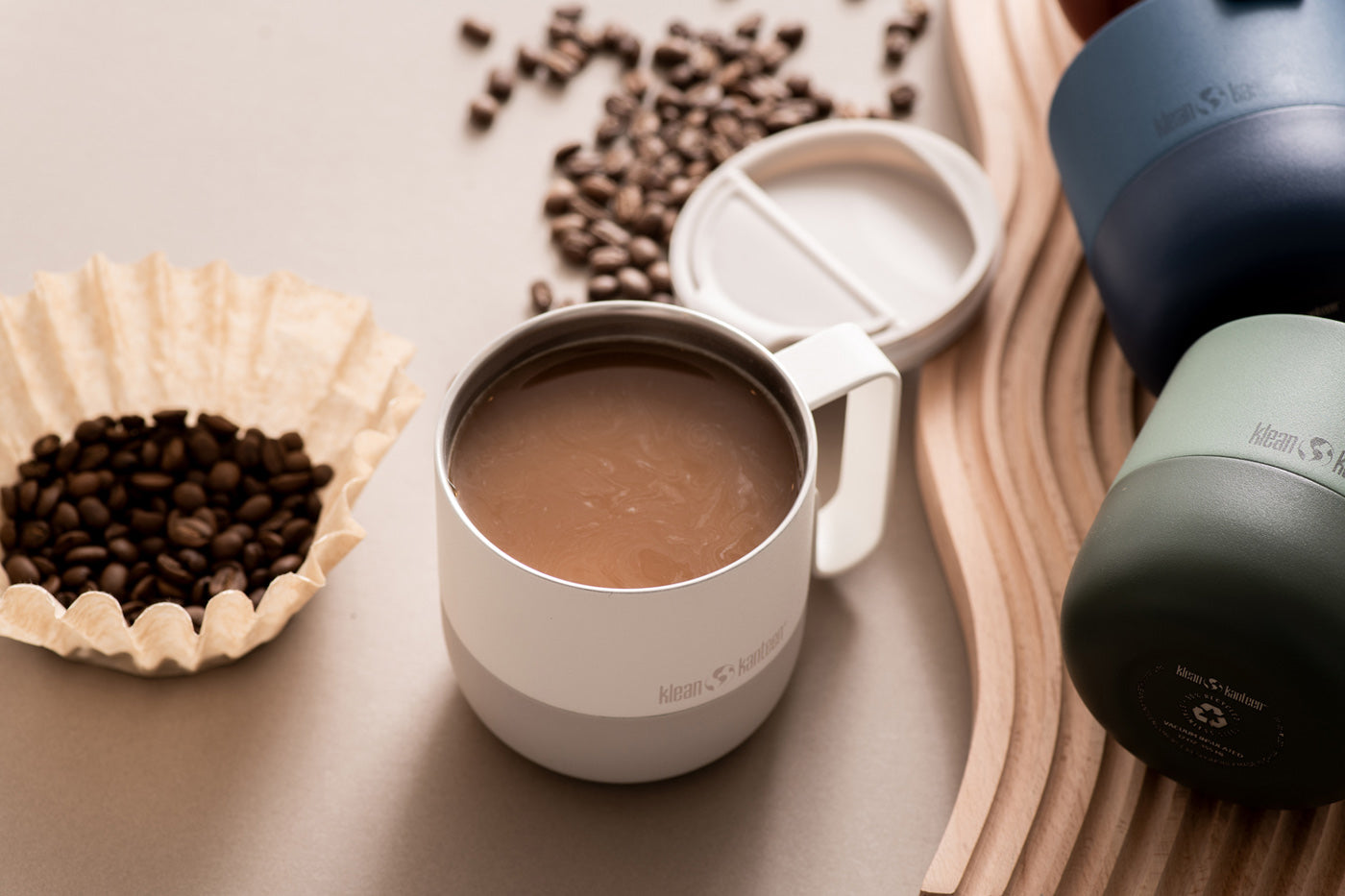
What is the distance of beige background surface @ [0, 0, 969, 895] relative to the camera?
2.58 feet

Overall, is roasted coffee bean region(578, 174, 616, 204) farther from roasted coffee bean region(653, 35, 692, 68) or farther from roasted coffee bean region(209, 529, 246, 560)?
roasted coffee bean region(209, 529, 246, 560)

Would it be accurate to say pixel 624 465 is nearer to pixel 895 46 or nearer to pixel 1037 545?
pixel 1037 545

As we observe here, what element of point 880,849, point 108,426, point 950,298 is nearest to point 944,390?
point 950,298

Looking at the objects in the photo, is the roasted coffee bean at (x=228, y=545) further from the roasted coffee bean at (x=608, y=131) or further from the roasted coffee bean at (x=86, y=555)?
the roasted coffee bean at (x=608, y=131)

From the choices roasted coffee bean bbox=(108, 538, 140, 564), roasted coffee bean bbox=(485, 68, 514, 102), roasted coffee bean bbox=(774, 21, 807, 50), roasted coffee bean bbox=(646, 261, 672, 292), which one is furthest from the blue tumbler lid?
roasted coffee bean bbox=(108, 538, 140, 564)

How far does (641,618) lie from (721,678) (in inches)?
3.4

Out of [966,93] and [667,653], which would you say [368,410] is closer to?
[667,653]

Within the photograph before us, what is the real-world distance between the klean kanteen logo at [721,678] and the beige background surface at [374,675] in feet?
0.42

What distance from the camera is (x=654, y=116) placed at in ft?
3.99

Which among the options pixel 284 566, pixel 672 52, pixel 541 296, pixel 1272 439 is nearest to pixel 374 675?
pixel 284 566

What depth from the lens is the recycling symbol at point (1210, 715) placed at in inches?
26.8

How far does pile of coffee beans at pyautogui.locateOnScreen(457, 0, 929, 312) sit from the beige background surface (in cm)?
3

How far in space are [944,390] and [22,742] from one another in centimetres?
67

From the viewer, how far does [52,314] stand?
36.4 inches
